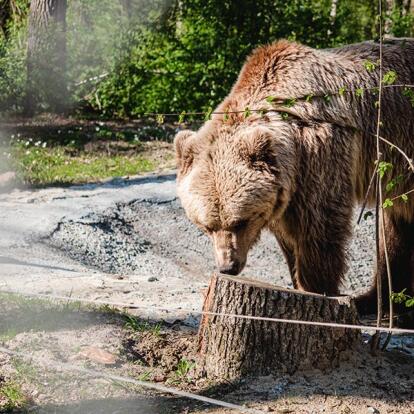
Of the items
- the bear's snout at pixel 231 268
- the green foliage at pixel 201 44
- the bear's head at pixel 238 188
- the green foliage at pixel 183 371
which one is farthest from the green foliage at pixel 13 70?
the green foliage at pixel 183 371

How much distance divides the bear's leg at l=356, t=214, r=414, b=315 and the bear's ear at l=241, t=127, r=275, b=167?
144 centimetres

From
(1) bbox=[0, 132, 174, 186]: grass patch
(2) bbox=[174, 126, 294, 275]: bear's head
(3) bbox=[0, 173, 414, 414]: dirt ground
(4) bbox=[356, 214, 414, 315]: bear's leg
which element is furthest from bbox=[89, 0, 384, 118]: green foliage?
(2) bbox=[174, 126, 294, 275]: bear's head

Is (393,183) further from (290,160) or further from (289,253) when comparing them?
(289,253)

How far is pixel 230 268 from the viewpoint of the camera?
4.39 metres

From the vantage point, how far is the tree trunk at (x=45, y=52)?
1220 cm

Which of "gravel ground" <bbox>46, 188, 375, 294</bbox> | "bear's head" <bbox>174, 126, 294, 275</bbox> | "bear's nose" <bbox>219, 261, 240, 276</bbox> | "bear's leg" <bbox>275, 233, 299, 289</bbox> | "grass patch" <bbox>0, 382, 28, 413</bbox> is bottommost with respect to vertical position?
"gravel ground" <bbox>46, 188, 375, 294</bbox>

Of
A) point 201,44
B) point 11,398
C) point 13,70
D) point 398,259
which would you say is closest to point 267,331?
point 11,398

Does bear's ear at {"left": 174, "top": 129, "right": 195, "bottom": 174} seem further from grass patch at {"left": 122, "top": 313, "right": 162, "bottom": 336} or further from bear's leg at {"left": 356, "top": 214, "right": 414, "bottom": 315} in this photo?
bear's leg at {"left": 356, "top": 214, "right": 414, "bottom": 315}

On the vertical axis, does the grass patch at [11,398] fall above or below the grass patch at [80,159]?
above

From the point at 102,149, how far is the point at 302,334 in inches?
309

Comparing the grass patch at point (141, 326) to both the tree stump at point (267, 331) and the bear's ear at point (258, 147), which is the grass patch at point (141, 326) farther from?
the bear's ear at point (258, 147)

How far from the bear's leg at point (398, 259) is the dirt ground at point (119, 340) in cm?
67

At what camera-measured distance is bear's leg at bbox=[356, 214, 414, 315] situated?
18.2 feet

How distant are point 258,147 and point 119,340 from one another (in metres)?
1.25
